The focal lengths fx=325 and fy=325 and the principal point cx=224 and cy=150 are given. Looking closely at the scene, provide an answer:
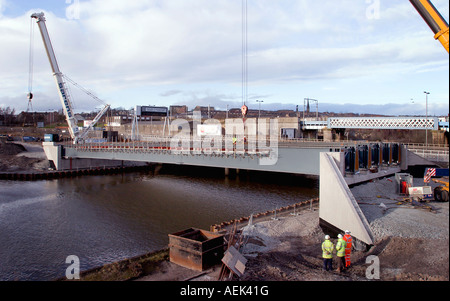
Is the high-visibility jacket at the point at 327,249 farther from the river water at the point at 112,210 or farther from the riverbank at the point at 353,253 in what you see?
the river water at the point at 112,210

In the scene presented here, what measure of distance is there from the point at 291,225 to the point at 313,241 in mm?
2221

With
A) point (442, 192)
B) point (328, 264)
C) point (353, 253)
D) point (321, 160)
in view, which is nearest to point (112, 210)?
point (321, 160)

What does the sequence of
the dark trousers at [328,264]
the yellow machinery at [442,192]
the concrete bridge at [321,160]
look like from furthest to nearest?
the yellow machinery at [442,192], the concrete bridge at [321,160], the dark trousers at [328,264]

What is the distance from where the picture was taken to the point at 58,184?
3881 centimetres

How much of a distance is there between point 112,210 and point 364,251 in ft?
62.9

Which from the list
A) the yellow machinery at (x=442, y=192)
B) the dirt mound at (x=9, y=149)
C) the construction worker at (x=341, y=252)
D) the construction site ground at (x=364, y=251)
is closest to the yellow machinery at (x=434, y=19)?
the construction site ground at (x=364, y=251)

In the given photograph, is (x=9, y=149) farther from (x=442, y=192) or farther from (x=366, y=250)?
(x=442, y=192)

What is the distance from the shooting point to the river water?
16.1m

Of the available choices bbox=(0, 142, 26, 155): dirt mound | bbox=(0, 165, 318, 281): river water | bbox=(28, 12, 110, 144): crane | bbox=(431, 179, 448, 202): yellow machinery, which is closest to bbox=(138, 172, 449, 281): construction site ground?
bbox=(431, 179, 448, 202): yellow machinery

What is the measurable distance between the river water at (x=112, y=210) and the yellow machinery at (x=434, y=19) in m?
15.2

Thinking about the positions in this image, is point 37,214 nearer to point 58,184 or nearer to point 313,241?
point 58,184

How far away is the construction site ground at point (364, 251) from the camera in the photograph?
1038 centimetres
